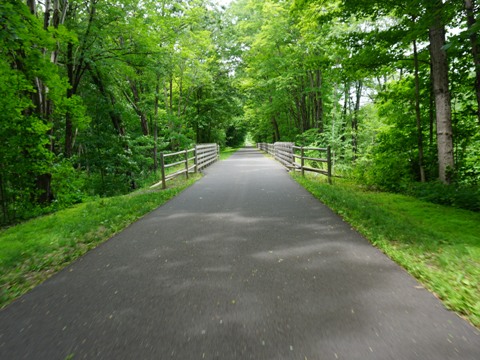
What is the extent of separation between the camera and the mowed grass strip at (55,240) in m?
3.81

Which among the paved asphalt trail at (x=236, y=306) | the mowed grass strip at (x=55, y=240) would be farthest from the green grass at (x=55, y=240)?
the paved asphalt trail at (x=236, y=306)

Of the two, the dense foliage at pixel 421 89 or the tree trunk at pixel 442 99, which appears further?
the tree trunk at pixel 442 99

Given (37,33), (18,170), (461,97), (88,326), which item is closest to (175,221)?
(88,326)

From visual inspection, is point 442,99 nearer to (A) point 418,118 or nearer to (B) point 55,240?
(A) point 418,118

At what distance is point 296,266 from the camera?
3756mm

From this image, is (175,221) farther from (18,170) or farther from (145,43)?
(145,43)

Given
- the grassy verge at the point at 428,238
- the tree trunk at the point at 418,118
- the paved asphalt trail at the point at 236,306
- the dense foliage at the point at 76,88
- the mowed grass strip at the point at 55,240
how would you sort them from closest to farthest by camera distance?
the paved asphalt trail at the point at 236,306 < the grassy verge at the point at 428,238 < the mowed grass strip at the point at 55,240 < the dense foliage at the point at 76,88 < the tree trunk at the point at 418,118

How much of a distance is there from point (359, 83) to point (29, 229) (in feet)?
75.2

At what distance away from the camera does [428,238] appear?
4.55 metres

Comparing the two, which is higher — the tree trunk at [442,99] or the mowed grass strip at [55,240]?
the tree trunk at [442,99]

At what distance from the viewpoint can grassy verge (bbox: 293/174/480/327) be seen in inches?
121

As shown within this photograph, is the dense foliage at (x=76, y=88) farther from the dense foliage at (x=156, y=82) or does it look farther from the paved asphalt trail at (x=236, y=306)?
the paved asphalt trail at (x=236, y=306)

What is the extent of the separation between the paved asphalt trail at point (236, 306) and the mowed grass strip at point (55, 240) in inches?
12.4

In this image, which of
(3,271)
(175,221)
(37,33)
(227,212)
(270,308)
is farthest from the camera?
(37,33)
